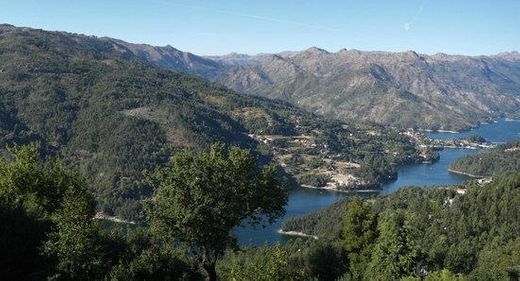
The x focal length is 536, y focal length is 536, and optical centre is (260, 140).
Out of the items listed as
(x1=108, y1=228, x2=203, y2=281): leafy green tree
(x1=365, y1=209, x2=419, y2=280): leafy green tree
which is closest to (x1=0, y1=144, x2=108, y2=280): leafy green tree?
(x1=108, y1=228, x2=203, y2=281): leafy green tree

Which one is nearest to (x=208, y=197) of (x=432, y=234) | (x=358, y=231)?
(x=358, y=231)

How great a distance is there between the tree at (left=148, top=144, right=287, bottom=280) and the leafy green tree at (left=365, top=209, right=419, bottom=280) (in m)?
11.9

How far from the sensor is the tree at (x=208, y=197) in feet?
120

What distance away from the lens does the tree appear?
36.5m

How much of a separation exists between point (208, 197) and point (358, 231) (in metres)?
20.7

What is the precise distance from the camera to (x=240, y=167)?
3853cm

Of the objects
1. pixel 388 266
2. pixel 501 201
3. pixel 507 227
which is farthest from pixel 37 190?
pixel 501 201

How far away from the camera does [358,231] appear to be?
51844mm

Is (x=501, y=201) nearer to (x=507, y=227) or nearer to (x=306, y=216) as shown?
(x=507, y=227)

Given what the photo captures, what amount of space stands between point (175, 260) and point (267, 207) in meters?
8.16

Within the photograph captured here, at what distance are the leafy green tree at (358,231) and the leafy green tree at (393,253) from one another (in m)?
2.98

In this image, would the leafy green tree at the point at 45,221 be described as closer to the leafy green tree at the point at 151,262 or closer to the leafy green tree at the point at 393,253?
the leafy green tree at the point at 151,262

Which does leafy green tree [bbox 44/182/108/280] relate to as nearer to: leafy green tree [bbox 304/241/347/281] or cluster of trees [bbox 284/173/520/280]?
cluster of trees [bbox 284/173/520/280]

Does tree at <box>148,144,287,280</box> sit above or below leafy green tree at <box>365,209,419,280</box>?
above
